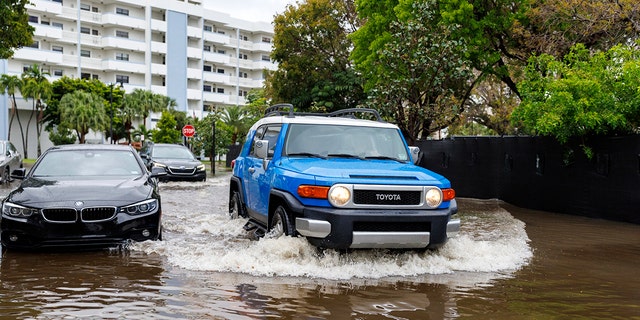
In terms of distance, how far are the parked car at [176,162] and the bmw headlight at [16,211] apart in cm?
1508

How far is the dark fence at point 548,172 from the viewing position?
1323 centimetres

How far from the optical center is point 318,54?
36.7 m

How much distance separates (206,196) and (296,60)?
19264mm

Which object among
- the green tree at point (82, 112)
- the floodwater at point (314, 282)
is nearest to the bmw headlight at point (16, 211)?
the floodwater at point (314, 282)

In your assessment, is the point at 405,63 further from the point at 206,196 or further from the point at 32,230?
the point at 32,230

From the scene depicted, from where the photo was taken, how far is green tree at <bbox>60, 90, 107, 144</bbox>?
61.4 metres

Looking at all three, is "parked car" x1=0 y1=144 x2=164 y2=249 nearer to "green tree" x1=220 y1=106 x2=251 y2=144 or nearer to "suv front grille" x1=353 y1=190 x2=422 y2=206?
"suv front grille" x1=353 y1=190 x2=422 y2=206

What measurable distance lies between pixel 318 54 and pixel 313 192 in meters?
30.2

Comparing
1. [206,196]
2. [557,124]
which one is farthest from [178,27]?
[557,124]

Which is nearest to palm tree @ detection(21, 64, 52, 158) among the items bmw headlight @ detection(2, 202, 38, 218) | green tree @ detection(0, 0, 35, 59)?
green tree @ detection(0, 0, 35, 59)

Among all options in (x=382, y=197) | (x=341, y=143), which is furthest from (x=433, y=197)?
(x=341, y=143)

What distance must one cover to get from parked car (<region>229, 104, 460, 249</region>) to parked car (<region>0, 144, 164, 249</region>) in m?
1.57

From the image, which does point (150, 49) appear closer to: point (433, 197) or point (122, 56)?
point (122, 56)

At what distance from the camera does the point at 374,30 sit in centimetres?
2505
